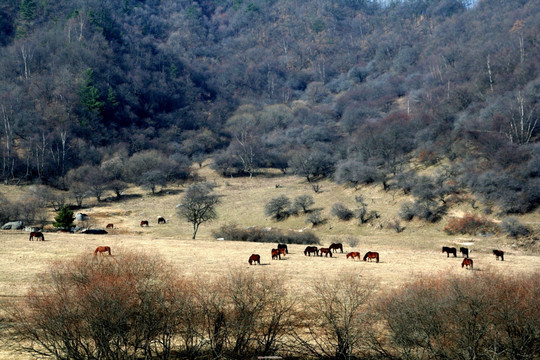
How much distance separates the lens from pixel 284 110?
156 m

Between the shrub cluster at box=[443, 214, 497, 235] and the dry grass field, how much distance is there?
1.26 meters

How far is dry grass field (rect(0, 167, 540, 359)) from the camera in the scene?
91.7 feet

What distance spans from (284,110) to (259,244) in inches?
4535

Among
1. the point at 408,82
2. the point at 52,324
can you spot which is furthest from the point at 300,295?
the point at 408,82

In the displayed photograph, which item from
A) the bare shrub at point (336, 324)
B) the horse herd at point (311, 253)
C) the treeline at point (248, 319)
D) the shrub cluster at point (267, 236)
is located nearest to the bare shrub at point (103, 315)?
the treeline at point (248, 319)

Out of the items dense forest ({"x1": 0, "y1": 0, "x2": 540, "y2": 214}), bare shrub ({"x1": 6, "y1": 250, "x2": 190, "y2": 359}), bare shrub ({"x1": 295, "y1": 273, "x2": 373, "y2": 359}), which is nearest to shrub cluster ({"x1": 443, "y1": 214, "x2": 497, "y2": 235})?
dense forest ({"x1": 0, "y1": 0, "x2": 540, "y2": 214})

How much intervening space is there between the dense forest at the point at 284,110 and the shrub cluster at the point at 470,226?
13.7 ft

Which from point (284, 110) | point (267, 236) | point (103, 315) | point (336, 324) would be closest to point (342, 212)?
point (267, 236)

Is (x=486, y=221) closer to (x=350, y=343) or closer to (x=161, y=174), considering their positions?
(x=350, y=343)

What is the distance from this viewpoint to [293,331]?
67.2 feet

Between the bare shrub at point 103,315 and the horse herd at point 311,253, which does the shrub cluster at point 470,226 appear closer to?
the horse herd at point 311,253

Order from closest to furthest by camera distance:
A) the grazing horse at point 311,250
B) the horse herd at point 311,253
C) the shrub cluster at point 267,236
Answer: the horse herd at point 311,253 → the grazing horse at point 311,250 → the shrub cluster at point 267,236

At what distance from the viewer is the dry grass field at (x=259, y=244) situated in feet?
91.7

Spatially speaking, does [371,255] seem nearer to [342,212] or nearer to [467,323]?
[467,323]
